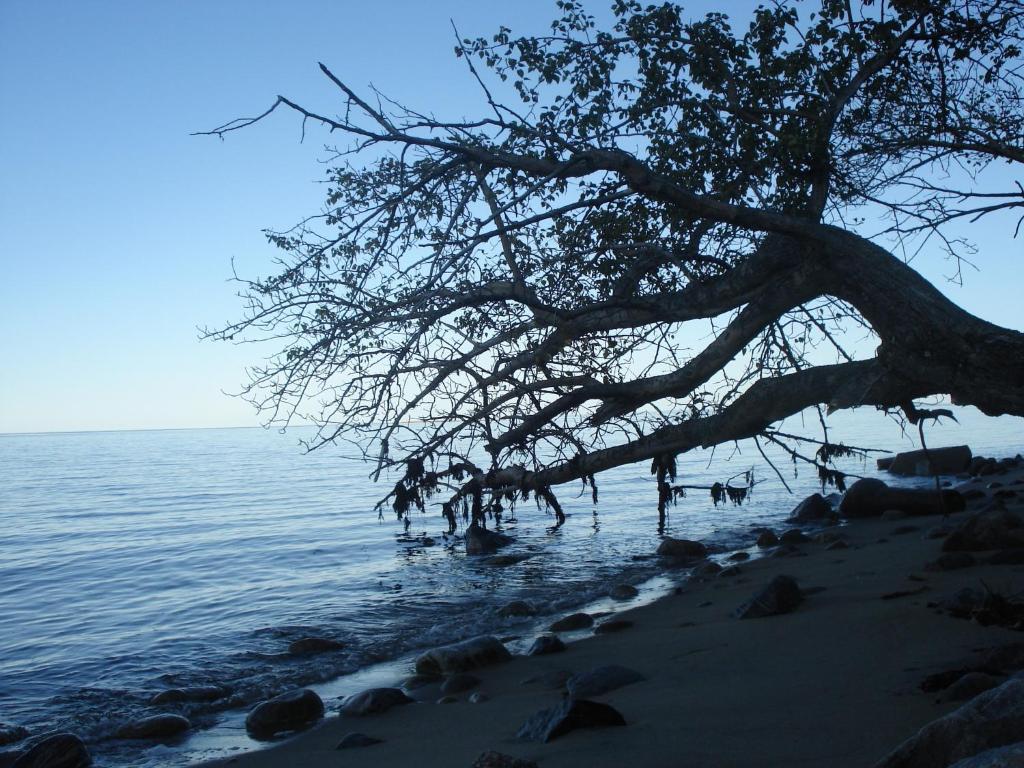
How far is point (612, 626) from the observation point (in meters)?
8.26

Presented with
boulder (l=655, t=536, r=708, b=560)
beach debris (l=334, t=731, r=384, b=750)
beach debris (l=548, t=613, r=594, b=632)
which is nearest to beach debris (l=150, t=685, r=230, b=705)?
beach debris (l=334, t=731, r=384, b=750)

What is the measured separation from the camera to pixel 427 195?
7.07 meters

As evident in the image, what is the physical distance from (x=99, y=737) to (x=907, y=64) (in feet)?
33.4

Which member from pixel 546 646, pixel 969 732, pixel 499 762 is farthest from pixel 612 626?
pixel 969 732

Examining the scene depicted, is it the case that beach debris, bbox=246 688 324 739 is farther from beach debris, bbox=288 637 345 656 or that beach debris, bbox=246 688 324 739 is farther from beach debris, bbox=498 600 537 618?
beach debris, bbox=498 600 537 618

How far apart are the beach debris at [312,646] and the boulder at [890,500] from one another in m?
10.8

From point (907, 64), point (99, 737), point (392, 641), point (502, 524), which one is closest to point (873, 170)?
point (907, 64)

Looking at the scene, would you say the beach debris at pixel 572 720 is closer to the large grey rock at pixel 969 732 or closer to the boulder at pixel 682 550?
the large grey rock at pixel 969 732

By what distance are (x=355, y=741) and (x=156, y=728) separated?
2.20 meters

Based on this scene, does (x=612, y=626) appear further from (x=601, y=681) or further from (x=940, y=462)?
(x=940, y=462)

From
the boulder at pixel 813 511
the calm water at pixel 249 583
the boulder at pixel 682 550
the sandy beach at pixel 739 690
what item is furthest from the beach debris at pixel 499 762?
the boulder at pixel 813 511

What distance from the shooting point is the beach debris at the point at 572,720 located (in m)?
4.45

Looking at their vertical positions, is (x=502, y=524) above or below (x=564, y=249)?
below

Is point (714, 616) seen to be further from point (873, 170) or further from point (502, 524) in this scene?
point (502, 524)
